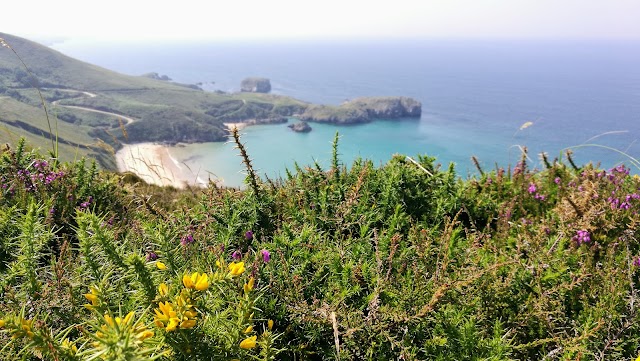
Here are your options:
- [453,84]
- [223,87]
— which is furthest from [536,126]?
[223,87]

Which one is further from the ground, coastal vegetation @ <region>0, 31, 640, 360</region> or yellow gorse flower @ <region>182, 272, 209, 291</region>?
yellow gorse flower @ <region>182, 272, 209, 291</region>

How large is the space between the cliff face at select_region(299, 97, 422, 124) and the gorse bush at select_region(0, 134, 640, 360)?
112m

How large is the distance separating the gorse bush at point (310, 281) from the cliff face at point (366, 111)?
112 metres

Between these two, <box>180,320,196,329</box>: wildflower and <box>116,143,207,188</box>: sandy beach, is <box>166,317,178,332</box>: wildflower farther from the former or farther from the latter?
<box>116,143,207,188</box>: sandy beach

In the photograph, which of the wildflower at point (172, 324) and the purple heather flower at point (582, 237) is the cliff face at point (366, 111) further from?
the wildflower at point (172, 324)

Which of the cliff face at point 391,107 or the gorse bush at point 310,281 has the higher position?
the gorse bush at point 310,281

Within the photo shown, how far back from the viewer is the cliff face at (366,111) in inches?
4574

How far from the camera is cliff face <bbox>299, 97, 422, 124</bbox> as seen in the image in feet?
381

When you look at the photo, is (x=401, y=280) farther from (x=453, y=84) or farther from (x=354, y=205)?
(x=453, y=84)

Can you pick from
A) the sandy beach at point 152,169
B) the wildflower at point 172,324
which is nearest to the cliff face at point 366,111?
the sandy beach at point 152,169

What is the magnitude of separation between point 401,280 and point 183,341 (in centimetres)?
132

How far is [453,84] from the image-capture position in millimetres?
163875

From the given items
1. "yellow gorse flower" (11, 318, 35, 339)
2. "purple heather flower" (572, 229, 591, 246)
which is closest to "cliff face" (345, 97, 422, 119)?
"purple heather flower" (572, 229, 591, 246)

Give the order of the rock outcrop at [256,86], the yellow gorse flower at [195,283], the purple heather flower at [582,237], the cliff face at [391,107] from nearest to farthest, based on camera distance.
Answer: the yellow gorse flower at [195,283] → the purple heather flower at [582,237] → the cliff face at [391,107] → the rock outcrop at [256,86]
